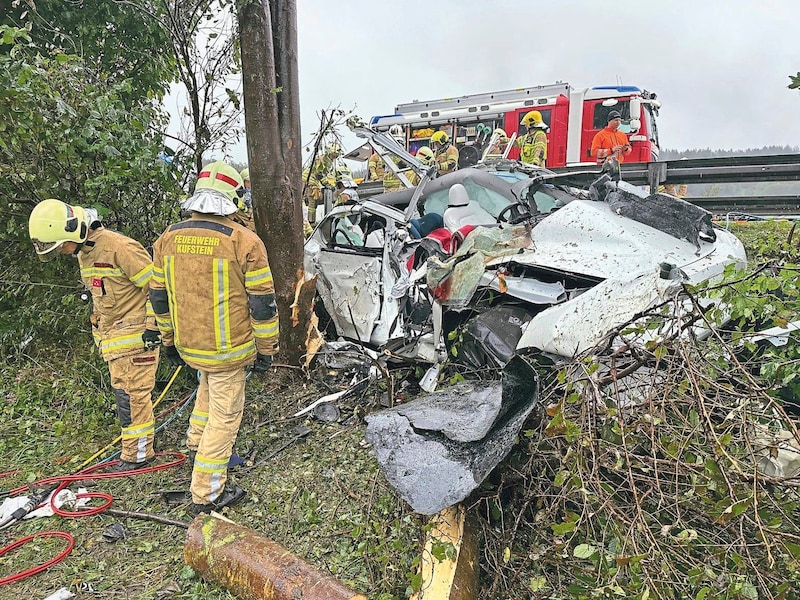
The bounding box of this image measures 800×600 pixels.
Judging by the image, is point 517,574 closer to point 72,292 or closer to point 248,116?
point 248,116

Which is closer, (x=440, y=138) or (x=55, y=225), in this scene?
(x=55, y=225)

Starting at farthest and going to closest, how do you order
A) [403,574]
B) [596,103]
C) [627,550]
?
[596,103] → [403,574] → [627,550]

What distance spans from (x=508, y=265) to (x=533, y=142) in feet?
24.3

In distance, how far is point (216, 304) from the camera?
9.61 ft

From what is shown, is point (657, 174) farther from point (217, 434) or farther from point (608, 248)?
point (217, 434)

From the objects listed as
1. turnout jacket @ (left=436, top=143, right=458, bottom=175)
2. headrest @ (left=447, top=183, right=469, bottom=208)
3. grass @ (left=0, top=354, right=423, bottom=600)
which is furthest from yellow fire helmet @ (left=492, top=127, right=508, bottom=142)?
grass @ (left=0, top=354, right=423, bottom=600)

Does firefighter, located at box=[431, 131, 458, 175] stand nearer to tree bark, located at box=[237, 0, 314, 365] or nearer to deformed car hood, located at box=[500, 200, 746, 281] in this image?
tree bark, located at box=[237, 0, 314, 365]

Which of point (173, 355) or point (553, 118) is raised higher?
point (553, 118)

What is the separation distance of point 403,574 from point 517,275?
1.91 m

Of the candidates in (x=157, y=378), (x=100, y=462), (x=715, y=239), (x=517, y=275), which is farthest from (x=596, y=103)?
(x=100, y=462)

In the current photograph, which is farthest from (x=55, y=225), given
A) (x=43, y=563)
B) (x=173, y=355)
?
(x=43, y=563)

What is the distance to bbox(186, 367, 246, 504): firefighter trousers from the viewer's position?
293cm

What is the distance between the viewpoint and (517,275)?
11.2 ft

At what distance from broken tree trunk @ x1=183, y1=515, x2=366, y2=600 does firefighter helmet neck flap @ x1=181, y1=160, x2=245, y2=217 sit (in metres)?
1.57
